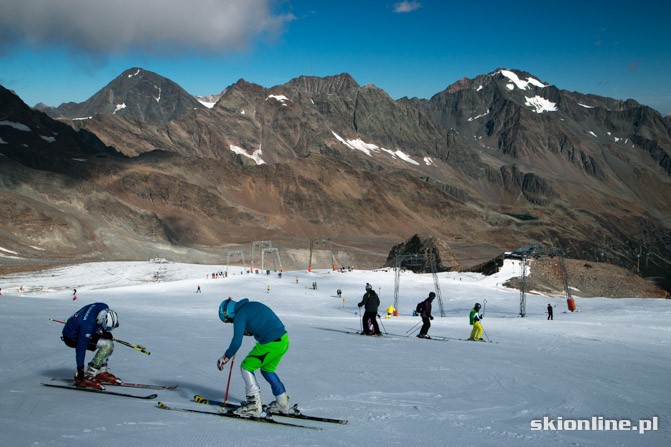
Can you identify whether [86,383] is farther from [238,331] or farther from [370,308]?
[370,308]

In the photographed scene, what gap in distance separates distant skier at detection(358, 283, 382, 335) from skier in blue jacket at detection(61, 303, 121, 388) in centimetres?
872

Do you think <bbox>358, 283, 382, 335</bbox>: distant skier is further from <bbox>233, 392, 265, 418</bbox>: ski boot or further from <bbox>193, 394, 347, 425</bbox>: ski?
<bbox>233, 392, 265, 418</bbox>: ski boot

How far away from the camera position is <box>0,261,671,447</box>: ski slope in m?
6.35

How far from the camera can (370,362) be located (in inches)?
464

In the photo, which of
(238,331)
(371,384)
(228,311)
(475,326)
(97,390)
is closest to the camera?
(238,331)

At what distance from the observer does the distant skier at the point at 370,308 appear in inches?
647

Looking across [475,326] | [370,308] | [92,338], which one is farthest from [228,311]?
[475,326]

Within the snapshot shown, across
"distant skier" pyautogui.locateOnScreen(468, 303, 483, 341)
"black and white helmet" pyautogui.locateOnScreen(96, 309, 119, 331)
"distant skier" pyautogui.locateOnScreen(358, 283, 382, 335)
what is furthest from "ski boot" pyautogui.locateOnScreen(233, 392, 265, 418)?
"distant skier" pyautogui.locateOnScreen(468, 303, 483, 341)

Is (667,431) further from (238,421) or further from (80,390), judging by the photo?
(80,390)

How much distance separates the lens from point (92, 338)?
898 centimetres

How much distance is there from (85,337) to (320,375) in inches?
172

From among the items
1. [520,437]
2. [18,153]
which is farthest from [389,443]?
[18,153]

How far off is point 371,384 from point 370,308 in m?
6.90

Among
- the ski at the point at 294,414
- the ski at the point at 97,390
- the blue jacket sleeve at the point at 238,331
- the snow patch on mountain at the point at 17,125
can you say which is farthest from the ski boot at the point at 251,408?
the snow patch on mountain at the point at 17,125
